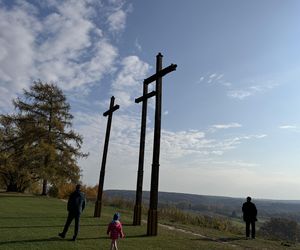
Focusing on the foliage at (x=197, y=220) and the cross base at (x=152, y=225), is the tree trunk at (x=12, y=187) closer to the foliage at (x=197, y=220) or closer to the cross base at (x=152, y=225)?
the foliage at (x=197, y=220)

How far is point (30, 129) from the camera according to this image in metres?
38.8

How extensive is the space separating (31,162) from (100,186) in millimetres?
17113

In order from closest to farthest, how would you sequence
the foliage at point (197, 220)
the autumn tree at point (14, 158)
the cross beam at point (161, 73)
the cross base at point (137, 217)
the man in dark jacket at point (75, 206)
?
1. the man in dark jacket at point (75, 206)
2. the cross beam at point (161, 73)
3. the cross base at point (137, 217)
4. the foliage at point (197, 220)
5. the autumn tree at point (14, 158)

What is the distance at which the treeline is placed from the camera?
37.5 metres

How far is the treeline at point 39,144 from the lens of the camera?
1478 inches

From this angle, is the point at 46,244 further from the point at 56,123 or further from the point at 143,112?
the point at 56,123

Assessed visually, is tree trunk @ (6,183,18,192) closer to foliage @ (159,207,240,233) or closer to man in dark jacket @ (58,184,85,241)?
foliage @ (159,207,240,233)

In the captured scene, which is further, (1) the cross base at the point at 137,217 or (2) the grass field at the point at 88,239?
(1) the cross base at the point at 137,217

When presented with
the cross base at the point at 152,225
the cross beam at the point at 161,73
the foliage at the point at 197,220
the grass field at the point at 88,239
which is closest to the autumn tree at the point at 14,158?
the foliage at the point at 197,220


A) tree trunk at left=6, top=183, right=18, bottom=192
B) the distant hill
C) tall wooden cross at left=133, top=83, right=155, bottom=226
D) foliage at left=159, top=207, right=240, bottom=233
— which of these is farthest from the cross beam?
tree trunk at left=6, top=183, right=18, bottom=192

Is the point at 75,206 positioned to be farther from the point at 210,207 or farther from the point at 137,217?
the point at 210,207

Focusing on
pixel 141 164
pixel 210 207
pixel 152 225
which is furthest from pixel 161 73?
pixel 210 207

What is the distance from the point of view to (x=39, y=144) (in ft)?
125

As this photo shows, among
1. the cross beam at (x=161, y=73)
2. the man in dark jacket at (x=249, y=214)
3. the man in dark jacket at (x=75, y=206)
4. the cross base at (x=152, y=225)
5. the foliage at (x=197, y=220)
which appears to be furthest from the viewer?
the foliage at (x=197, y=220)
